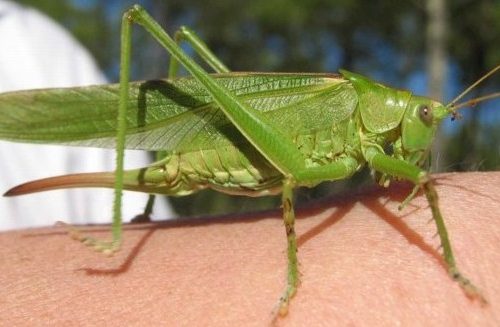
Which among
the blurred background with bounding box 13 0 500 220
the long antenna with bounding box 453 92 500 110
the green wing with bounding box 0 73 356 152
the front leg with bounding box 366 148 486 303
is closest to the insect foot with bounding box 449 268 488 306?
the front leg with bounding box 366 148 486 303

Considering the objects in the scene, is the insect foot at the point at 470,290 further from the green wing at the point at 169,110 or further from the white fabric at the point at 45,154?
the white fabric at the point at 45,154

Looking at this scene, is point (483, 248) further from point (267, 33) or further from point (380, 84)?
point (267, 33)

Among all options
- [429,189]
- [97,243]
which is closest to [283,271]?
[429,189]

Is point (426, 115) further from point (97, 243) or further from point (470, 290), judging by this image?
point (97, 243)

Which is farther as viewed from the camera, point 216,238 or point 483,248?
point 216,238

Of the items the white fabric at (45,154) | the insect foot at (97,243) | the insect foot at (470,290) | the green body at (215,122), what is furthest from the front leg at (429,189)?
the white fabric at (45,154)

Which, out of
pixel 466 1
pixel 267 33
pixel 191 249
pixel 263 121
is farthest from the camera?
pixel 267 33

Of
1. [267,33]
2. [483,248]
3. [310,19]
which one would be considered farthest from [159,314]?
[267,33]
